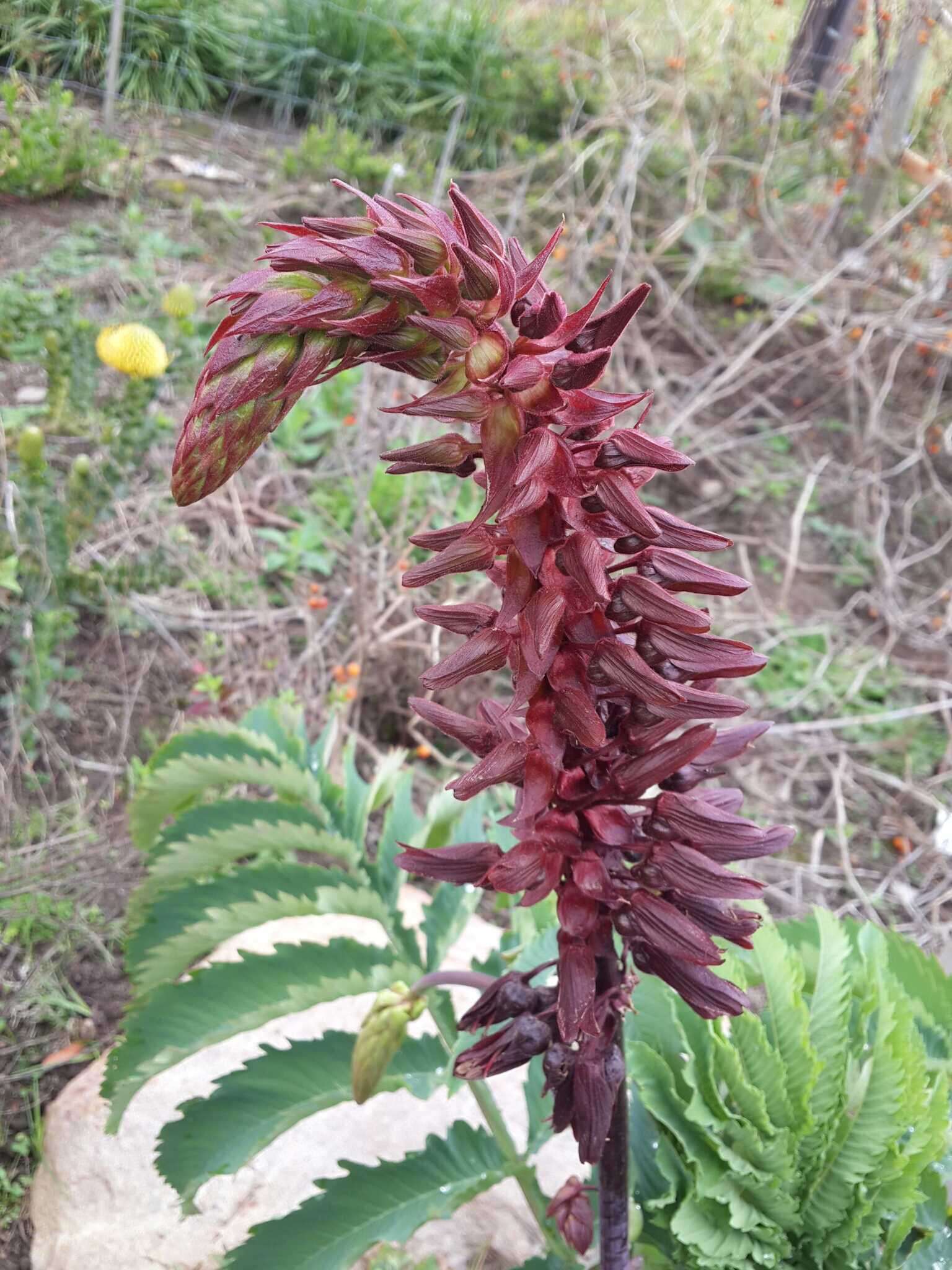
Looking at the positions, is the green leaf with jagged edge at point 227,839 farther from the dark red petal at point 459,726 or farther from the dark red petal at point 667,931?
the dark red petal at point 667,931

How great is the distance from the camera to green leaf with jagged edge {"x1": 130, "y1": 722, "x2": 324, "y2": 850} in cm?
149

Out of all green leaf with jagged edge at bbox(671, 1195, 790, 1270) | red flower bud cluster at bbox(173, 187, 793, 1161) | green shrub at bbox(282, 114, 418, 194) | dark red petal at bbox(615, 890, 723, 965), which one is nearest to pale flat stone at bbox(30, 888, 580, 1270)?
green leaf with jagged edge at bbox(671, 1195, 790, 1270)

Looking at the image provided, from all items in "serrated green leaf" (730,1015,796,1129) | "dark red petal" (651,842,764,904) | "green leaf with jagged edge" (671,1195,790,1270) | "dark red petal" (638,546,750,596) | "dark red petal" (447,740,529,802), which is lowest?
"green leaf with jagged edge" (671,1195,790,1270)

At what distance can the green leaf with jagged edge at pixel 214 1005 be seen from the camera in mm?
1267

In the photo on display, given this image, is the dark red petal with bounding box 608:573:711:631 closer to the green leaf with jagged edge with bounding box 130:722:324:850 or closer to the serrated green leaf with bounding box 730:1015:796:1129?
the serrated green leaf with bounding box 730:1015:796:1129

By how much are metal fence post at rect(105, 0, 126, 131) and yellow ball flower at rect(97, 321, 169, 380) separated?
2363 millimetres

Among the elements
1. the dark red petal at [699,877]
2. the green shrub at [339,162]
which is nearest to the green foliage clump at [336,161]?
the green shrub at [339,162]

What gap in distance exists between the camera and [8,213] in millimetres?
4266

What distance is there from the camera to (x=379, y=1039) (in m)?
1.17

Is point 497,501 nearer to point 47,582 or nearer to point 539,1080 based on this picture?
point 539,1080

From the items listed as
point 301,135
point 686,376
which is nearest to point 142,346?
point 686,376

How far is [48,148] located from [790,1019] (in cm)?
466

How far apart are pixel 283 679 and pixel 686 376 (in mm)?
2640

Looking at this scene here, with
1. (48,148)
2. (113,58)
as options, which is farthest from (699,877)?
(113,58)
